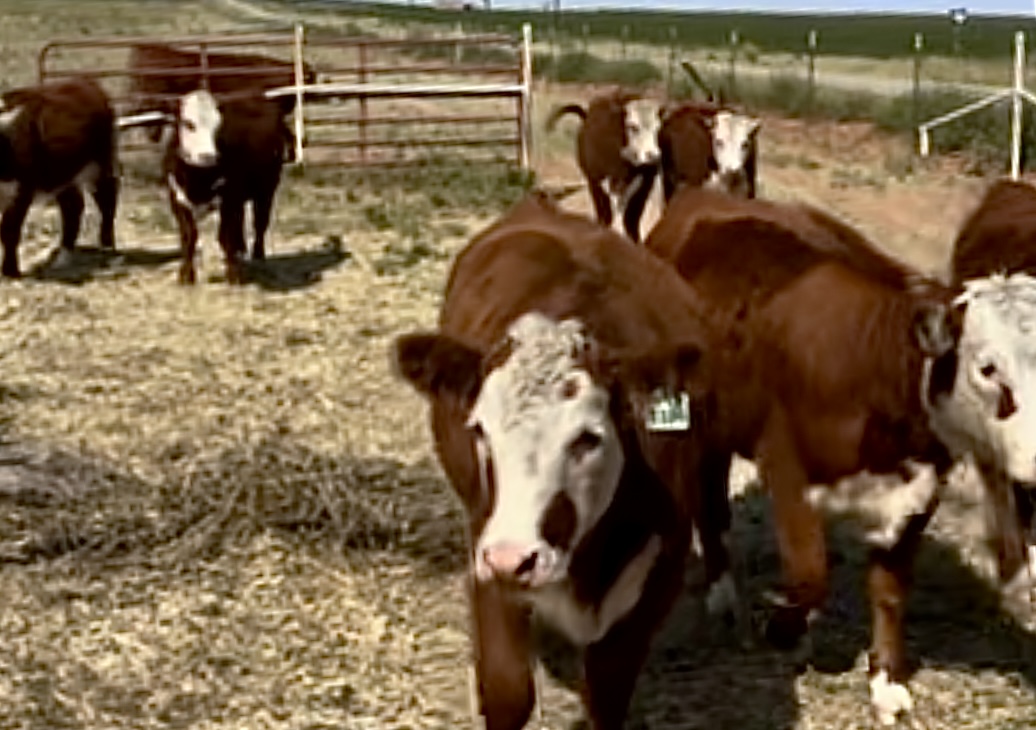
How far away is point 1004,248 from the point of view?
7.82 metres

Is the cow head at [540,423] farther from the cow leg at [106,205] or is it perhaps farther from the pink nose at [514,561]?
the cow leg at [106,205]

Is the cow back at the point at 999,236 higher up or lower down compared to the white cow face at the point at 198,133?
lower down

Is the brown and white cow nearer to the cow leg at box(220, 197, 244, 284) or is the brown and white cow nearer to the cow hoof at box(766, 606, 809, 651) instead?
the cow leg at box(220, 197, 244, 284)

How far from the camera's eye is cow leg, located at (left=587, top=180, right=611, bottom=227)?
49.1 ft

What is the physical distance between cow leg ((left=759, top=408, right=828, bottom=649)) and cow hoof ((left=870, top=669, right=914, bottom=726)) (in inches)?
13.0

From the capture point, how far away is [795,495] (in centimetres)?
584

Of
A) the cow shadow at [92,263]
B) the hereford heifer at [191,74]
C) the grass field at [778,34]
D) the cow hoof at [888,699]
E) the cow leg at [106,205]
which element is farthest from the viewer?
the grass field at [778,34]

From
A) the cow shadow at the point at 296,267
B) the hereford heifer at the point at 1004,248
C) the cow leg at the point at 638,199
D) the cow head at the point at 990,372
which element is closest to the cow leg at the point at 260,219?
the cow shadow at the point at 296,267

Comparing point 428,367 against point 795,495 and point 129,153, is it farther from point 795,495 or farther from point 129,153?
point 129,153

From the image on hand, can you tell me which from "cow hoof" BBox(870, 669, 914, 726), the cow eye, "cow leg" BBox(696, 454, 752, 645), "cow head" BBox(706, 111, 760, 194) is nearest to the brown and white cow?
"cow head" BBox(706, 111, 760, 194)

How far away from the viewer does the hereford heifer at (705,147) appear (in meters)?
14.8

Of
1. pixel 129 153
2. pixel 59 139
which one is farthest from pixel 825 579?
pixel 129 153

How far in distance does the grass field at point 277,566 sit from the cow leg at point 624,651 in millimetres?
670

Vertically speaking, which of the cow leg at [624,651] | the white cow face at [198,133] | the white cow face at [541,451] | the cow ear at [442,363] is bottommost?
the cow leg at [624,651]
